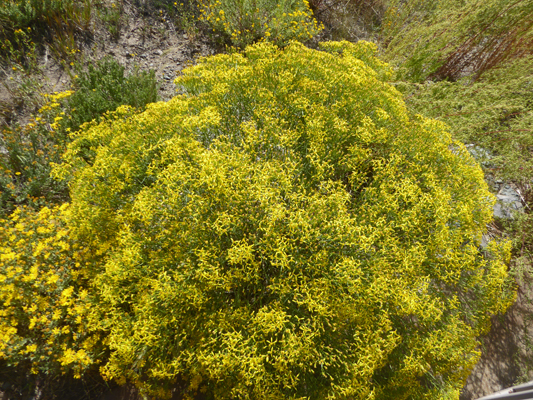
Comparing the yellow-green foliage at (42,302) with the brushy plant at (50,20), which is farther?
the brushy plant at (50,20)

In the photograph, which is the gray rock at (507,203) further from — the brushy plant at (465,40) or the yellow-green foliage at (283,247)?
the brushy plant at (465,40)

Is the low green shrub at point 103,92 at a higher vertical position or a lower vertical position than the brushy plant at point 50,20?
lower

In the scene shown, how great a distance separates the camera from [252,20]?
7.81m

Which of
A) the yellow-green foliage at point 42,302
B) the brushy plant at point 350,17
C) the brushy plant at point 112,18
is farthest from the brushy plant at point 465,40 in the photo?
the yellow-green foliage at point 42,302

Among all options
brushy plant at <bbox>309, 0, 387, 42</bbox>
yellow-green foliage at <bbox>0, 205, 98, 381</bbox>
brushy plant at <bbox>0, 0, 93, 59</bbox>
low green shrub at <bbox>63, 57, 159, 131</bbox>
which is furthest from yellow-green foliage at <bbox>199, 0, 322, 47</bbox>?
yellow-green foliage at <bbox>0, 205, 98, 381</bbox>

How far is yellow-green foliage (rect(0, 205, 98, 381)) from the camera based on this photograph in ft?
11.3

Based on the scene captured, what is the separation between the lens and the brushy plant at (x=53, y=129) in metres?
5.12

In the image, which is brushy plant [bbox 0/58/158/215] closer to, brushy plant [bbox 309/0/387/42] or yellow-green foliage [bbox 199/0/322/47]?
yellow-green foliage [bbox 199/0/322/47]

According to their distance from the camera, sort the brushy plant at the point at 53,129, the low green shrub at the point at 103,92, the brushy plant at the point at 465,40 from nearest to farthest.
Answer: the brushy plant at the point at 53,129 → the low green shrub at the point at 103,92 → the brushy plant at the point at 465,40

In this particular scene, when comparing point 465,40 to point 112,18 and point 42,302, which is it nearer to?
point 112,18

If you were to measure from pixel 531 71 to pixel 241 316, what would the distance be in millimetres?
8710

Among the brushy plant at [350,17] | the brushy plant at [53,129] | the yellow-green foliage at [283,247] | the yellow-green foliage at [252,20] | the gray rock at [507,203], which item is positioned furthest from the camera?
the brushy plant at [350,17]

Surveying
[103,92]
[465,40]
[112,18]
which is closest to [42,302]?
[103,92]

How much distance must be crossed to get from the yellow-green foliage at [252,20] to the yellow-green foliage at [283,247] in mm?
4292
